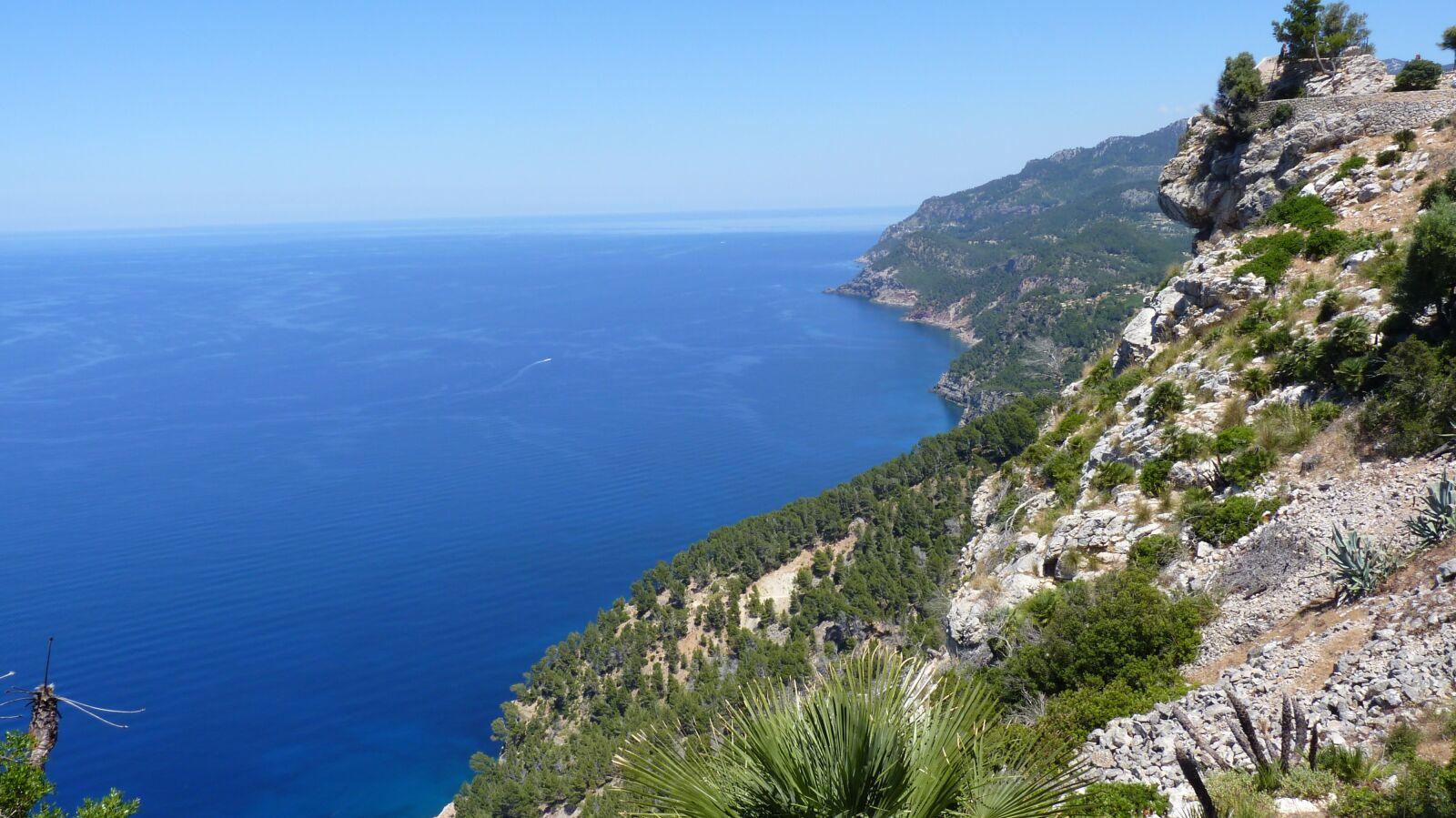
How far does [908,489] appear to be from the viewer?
5422 cm

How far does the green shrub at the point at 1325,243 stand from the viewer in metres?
18.7

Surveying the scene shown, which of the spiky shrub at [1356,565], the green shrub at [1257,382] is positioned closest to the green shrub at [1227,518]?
the spiky shrub at [1356,565]

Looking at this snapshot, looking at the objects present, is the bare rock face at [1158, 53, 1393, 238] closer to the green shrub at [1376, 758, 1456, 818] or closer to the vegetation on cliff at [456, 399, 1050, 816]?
the vegetation on cliff at [456, 399, 1050, 816]

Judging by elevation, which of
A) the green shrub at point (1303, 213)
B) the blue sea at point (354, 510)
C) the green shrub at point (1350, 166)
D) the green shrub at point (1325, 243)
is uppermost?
the green shrub at point (1350, 166)

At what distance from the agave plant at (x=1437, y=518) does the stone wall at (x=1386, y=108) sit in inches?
602

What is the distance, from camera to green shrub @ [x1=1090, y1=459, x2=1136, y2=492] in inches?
644

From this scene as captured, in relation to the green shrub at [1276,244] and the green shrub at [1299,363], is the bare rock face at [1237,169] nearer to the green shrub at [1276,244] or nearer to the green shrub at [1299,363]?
the green shrub at [1276,244]

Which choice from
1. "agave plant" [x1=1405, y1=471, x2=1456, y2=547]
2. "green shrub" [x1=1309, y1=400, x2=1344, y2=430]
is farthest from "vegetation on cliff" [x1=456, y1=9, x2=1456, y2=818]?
"agave plant" [x1=1405, y1=471, x2=1456, y2=547]

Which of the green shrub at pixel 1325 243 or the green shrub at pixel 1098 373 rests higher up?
the green shrub at pixel 1325 243

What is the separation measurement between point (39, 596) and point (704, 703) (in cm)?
5719

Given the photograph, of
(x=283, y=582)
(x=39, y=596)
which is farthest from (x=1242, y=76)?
(x=39, y=596)

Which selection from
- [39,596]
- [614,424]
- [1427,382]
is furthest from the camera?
[614,424]

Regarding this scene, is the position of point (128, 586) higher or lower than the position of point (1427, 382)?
lower

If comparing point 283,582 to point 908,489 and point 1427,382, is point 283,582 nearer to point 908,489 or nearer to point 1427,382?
point 908,489
